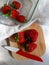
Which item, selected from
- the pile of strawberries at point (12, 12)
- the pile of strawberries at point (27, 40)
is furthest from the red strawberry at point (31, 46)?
the pile of strawberries at point (12, 12)

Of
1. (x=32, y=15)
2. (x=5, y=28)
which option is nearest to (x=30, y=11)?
(x=32, y=15)

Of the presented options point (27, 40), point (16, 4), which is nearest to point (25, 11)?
point (16, 4)

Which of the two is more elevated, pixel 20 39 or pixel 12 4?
pixel 12 4

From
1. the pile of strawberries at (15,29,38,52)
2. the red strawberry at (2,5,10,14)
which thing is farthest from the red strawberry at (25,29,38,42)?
the red strawberry at (2,5,10,14)

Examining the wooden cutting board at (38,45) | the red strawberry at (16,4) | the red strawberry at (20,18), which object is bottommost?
the wooden cutting board at (38,45)

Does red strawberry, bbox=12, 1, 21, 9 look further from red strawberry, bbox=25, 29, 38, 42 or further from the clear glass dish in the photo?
red strawberry, bbox=25, 29, 38, 42

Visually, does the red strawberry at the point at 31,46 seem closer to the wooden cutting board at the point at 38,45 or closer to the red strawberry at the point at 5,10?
the wooden cutting board at the point at 38,45

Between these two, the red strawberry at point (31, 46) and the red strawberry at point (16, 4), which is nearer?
the red strawberry at point (31, 46)

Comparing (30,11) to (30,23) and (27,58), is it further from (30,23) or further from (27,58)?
(27,58)
